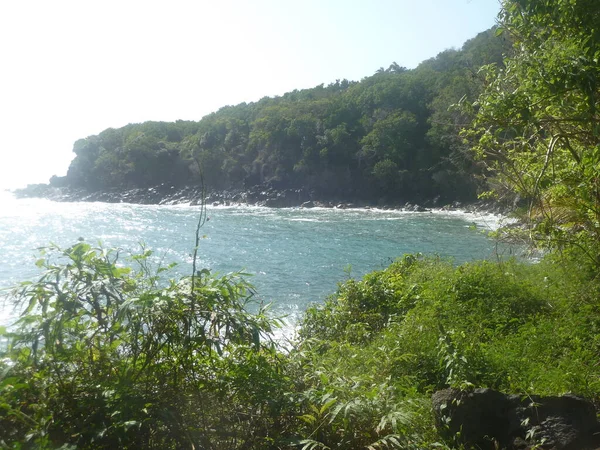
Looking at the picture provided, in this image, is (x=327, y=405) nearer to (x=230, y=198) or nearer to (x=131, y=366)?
Result: (x=131, y=366)

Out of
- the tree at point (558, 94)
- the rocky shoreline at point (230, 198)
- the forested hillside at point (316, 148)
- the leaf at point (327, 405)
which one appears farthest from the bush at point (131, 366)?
the forested hillside at point (316, 148)

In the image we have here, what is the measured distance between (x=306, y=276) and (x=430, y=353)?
10.3 m

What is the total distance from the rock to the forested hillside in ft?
140

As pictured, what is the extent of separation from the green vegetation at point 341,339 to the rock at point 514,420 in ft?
0.63

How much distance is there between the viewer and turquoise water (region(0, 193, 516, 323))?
14844mm

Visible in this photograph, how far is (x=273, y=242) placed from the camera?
23.4 meters

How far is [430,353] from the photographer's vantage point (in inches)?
198

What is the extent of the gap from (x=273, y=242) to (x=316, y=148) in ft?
110

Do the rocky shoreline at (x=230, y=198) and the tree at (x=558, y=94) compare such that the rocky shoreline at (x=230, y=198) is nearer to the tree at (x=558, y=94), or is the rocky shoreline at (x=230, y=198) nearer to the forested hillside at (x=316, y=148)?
the forested hillside at (x=316, y=148)

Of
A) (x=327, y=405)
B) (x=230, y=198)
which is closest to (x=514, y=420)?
(x=327, y=405)

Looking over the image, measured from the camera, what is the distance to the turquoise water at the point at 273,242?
14.8m

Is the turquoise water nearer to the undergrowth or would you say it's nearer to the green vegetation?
the green vegetation

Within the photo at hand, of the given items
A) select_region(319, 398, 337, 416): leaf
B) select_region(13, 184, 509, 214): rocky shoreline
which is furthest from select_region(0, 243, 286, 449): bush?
select_region(13, 184, 509, 214): rocky shoreline

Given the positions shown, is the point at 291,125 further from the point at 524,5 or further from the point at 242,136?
the point at 524,5
